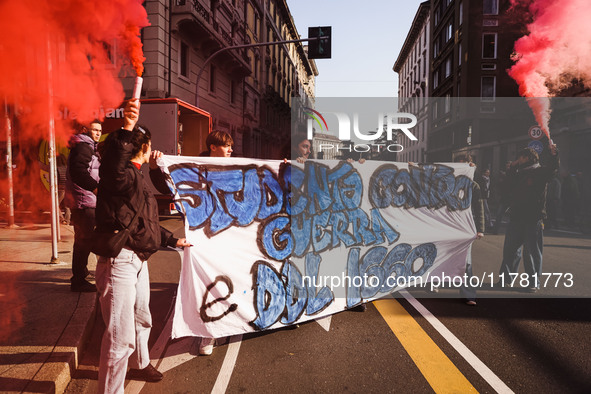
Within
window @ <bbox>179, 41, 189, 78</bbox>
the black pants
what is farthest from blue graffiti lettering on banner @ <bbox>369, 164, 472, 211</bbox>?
window @ <bbox>179, 41, 189, 78</bbox>

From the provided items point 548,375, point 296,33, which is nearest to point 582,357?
point 548,375

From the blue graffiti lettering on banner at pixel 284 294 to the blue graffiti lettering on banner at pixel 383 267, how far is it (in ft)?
1.40

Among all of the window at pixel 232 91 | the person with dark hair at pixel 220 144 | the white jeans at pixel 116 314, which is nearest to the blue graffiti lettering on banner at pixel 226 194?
the person with dark hair at pixel 220 144

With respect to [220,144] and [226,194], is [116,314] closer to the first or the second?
[226,194]

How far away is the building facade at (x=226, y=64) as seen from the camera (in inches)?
659

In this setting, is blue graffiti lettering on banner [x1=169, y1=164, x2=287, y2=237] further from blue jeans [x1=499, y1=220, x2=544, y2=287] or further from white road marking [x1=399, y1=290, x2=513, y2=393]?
blue jeans [x1=499, y1=220, x2=544, y2=287]

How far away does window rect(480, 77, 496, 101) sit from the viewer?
113 ft

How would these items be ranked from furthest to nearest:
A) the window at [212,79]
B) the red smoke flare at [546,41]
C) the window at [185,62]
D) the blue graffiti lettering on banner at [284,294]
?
the window at [212,79], the window at [185,62], the red smoke flare at [546,41], the blue graffiti lettering on banner at [284,294]

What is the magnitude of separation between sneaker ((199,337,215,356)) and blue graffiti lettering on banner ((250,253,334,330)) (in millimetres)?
390

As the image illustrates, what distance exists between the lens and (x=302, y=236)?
3912mm

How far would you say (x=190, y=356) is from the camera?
3.31 meters

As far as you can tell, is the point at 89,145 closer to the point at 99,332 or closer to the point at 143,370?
the point at 99,332

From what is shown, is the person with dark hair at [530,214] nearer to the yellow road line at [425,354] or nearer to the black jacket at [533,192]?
the black jacket at [533,192]

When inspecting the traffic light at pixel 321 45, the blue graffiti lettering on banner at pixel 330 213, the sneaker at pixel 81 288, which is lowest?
the sneaker at pixel 81 288
